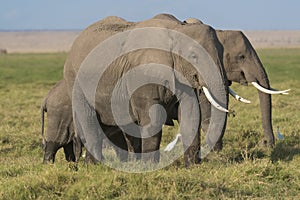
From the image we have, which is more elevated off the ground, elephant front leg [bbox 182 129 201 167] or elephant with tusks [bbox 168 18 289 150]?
elephant with tusks [bbox 168 18 289 150]

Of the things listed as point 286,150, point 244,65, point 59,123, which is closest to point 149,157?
point 59,123

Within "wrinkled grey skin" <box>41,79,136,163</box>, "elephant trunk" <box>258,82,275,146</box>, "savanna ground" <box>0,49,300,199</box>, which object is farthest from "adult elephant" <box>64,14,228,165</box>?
"elephant trunk" <box>258,82,275,146</box>

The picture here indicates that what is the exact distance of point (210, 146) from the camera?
25.6 ft

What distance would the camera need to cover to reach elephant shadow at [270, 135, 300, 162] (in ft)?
26.8

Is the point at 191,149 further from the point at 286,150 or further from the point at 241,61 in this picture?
the point at 241,61

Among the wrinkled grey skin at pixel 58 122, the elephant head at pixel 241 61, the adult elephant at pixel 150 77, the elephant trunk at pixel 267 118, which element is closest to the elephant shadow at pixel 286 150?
the elephant trunk at pixel 267 118

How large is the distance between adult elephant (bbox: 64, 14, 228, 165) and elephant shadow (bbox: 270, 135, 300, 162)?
40.9 inches

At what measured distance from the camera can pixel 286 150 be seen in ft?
28.1

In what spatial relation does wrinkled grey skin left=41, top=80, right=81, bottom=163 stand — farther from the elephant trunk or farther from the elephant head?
the elephant trunk

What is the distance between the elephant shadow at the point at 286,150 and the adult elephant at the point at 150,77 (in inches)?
40.9

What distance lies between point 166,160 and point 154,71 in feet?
4.27

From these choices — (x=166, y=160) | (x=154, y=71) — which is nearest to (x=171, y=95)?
(x=154, y=71)

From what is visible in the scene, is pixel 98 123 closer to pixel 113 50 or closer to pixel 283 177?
pixel 113 50

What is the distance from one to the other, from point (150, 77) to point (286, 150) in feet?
8.46
